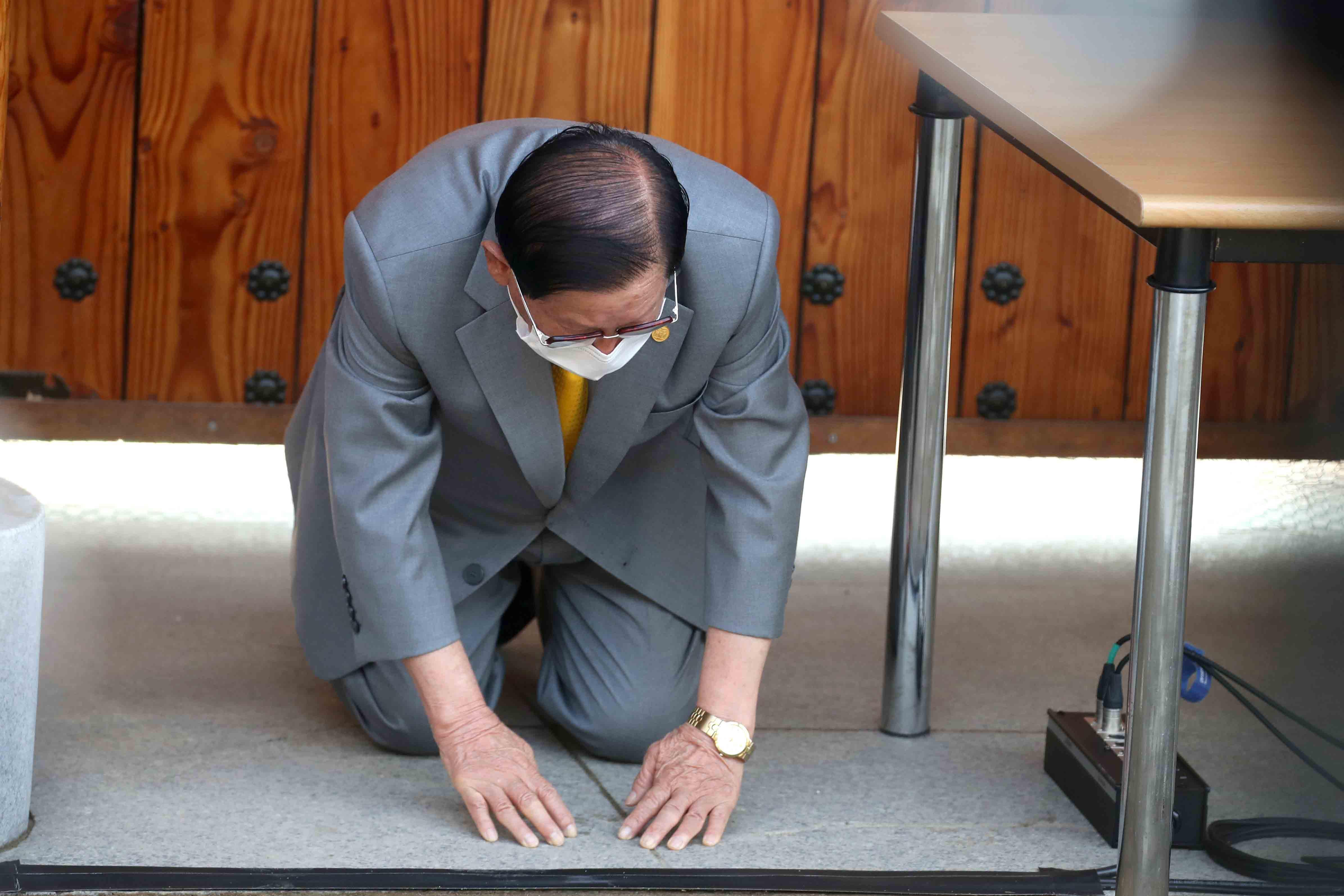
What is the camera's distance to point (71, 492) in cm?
240

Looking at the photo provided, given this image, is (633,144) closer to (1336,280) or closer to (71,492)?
(71,492)

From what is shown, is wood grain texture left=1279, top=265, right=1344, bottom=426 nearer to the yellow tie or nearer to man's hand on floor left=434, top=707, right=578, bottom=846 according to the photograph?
the yellow tie

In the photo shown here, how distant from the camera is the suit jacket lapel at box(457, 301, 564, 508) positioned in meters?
1.43

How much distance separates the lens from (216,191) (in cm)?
246

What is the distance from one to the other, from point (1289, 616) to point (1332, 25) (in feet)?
3.00

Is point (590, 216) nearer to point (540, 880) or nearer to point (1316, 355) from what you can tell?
point (540, 880)

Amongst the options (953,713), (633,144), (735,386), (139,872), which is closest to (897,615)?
(953,713)

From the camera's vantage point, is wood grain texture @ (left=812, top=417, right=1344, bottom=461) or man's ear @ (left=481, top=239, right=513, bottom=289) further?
wood grain texture @ (left=812, top=417, right=1344, bottom=461)

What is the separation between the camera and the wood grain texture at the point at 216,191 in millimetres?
2408

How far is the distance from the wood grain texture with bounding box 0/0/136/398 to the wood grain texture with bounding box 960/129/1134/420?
1330mm

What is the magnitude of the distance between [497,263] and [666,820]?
52 centimetres

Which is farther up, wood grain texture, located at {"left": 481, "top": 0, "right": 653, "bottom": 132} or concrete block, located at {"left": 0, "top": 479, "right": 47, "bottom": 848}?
wood grain texture, located at {"left": 481, "top": 0, "right": 653, "bottom": 132}

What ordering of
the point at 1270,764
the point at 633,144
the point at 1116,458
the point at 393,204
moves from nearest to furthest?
the point at 633,144 < the point at 393,204 < the point at 1270,764 < the point at 1116,458

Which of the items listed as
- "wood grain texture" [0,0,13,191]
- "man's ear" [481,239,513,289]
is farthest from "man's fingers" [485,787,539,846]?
"wood grain texture" [0,0,13,191]
